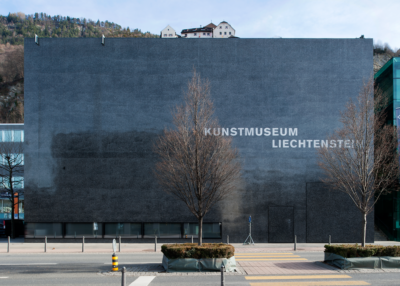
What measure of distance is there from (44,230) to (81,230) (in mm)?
2850

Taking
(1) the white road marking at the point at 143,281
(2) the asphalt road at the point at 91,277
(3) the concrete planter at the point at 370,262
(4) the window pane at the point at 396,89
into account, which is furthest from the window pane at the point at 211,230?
(4) the window pane at the point at 396,89

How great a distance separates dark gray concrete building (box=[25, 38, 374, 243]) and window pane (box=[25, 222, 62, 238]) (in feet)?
0.25

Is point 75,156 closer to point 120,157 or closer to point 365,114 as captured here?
point 120,157

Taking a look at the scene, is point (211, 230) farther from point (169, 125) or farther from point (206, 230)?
point (169, 125)

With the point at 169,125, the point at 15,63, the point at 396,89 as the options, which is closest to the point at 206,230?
the point at 169,125

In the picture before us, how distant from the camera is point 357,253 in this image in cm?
1506

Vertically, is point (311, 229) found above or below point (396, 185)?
below

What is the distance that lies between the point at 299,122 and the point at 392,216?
438 inches

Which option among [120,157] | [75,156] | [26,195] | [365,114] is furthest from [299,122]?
[26,195]

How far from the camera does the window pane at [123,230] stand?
24.9m

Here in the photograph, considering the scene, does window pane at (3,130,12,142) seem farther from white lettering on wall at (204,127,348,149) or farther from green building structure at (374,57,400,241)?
green building structure at (374,57,400,241)

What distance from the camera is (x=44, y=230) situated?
2508cm

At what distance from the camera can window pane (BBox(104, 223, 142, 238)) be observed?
24.9 metres

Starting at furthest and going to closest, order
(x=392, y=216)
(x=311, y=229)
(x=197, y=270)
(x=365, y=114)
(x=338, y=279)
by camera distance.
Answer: (x=392, y=216)
(x=311, y=229)
(x=365, y=114)
(x=197, y=270)
(x=338, y=279)
